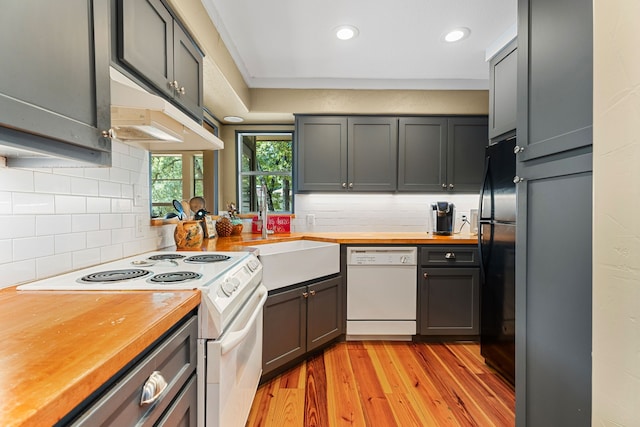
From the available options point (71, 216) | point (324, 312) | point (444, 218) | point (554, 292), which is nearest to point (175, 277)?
point (71, 216)

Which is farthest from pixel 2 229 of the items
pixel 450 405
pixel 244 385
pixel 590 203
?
pixel 450 405

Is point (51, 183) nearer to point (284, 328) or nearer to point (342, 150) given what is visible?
point (284, 328)

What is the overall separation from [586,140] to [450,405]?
1653 mm

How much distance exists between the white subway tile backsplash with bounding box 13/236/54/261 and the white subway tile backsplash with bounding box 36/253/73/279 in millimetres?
24

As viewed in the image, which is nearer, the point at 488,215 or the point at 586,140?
the point at 586,140

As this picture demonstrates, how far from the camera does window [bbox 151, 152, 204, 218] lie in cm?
199

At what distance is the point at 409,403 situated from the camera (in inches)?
72.6

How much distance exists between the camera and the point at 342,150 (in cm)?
310

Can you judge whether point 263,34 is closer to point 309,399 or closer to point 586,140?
point 586,140

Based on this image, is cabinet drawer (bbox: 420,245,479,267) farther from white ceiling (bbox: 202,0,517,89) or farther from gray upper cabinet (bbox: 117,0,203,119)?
gray upper cabinet (bbox: 117,0,203,119)

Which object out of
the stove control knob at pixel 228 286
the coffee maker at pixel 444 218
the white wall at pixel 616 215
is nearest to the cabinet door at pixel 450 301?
the coffee maker at pixel 444 218

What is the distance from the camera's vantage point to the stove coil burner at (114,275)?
108 cm

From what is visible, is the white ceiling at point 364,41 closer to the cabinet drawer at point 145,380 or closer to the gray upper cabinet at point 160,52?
the gray upper cabinet at point 160,52

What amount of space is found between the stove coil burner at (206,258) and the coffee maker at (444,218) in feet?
7.03
